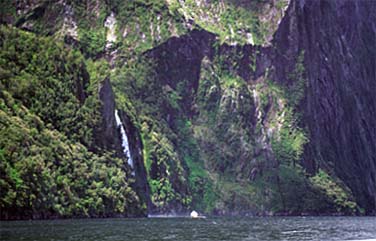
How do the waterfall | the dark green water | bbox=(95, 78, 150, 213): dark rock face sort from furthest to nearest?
1. the waterfall
2. bbox=(95, 78, 150, 213): dark rock face
3. the dark green water

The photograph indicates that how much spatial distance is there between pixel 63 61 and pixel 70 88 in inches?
246

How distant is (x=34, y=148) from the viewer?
5069 inches

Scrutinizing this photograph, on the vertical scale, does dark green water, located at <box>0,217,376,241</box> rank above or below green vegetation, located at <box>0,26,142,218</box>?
below

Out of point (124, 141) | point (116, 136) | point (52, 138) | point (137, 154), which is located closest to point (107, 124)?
point (116, 136)

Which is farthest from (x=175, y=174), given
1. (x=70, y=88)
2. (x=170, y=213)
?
(x=70, y=88)

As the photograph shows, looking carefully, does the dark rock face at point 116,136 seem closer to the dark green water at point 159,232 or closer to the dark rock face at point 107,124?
the dark rock face at point 107,124

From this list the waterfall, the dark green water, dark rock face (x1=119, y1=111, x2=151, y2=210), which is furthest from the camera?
dark rock face (x1=119, y1=111, x2=151, y2=210)

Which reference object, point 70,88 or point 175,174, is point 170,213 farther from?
point 70,88

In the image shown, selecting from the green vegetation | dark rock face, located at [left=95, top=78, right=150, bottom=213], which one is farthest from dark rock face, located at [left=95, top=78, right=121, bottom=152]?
the green vegetation

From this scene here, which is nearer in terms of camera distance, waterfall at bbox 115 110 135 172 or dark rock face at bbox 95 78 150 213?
dark rock face at bbox 95 78 150 213

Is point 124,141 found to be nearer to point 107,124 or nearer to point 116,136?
point 116,136

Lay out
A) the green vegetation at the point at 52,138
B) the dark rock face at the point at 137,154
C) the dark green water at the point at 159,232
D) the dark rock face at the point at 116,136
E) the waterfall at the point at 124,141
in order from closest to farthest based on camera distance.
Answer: the dark green water at the point at 159,232
the green vegetation at the point at 52,138
the dark rock face at the point at 116,136
the waterfall at the point at 124,141
the dark rock face at the point at 137,154

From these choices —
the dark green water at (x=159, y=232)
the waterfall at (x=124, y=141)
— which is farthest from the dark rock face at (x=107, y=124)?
the dark green water at (x=159, y=232)

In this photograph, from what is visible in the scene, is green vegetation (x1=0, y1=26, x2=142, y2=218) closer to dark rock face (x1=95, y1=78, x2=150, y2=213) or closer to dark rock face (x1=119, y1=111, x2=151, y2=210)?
dark rock face (x1=95, y1=78, x2=150, y2=213)
